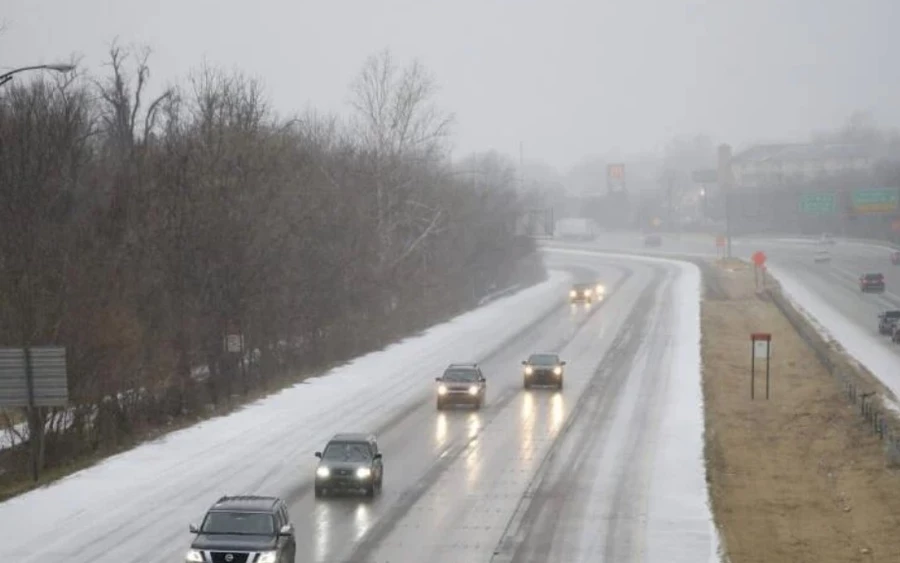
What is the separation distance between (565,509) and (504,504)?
1543 mm

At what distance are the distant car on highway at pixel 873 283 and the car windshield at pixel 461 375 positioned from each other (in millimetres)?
68329

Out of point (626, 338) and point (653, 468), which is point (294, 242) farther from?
point (653, 468)

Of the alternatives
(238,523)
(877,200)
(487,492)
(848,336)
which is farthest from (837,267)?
(238,523)

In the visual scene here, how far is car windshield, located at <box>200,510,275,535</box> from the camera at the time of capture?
24.6 m

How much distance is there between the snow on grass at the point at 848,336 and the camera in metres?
68.9

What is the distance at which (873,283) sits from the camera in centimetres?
11288

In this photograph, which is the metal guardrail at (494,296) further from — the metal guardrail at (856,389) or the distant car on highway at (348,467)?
the distant car on highway at (348,467)

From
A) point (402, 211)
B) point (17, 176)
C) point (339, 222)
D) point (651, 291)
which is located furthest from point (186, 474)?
point (651, 291)

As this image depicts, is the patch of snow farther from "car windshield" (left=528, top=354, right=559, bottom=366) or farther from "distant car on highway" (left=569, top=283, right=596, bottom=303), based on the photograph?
"distant car on highway" (left=569, top=283, right=596, bottom=303)

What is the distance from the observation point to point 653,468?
40.1 meters

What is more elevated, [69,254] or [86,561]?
[69,254]

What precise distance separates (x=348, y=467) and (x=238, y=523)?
9591 mm

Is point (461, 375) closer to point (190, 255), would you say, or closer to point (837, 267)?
point (190, 255)

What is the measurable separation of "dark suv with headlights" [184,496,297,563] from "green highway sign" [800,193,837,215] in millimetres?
123605
